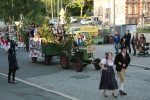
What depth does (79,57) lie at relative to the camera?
1820cm

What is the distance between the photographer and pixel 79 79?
1573cm

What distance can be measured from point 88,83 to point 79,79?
108 centimetres

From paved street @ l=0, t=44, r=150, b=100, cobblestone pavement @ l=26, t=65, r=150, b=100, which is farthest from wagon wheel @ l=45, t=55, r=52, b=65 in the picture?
cobblestone pavement @ l=26, t=65, r=150, b=100

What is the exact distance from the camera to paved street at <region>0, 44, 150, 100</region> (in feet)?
41.2

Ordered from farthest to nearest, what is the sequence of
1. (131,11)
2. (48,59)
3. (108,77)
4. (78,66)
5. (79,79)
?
(131,11) → (48,59) → (78,66) → (79,79) → (108,77)

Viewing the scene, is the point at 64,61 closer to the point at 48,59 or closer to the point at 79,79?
the point at 48,59

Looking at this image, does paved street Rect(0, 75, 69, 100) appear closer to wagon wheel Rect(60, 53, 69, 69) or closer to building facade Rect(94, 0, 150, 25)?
wagon wheel Rect(60, 53, 69, 69)

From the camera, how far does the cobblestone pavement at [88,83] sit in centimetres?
1233

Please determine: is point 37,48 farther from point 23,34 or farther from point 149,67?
point 149,67

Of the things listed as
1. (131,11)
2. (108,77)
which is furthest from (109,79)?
(131,11)

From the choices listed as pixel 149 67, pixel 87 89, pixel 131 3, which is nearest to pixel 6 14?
pixel 149 67

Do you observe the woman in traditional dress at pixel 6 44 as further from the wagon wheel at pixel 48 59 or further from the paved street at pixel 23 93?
the paved street at pixel 23 93

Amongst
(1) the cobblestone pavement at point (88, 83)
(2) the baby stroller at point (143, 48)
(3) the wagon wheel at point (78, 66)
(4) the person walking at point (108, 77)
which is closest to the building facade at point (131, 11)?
(2) the baby stroller at point (143, 48)

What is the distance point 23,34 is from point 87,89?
10.5 meters
